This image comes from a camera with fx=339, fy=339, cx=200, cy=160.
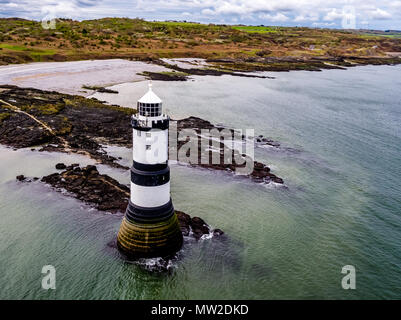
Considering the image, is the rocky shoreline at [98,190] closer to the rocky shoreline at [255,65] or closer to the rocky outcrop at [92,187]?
the rocky outcrop at [92,187]

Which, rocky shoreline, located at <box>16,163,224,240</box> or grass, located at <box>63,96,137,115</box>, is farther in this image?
grass, located at <box>63,96,137,115</box>

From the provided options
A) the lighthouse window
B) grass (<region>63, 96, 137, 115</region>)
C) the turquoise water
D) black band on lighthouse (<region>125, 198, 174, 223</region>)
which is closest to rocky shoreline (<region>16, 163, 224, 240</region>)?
the turquoise water

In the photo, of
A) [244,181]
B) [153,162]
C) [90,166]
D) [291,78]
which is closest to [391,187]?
[244,181]

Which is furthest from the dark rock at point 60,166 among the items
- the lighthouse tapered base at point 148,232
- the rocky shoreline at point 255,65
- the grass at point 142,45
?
the grass at point 142,45

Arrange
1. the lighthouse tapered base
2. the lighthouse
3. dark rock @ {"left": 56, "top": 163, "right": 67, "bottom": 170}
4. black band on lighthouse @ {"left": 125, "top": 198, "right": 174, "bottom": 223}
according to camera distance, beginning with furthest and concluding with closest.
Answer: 1. dark rock @ {"left": 56, "top": 163, "right": 67, "bottom": 170}
2. the lighthouse tapered base
3. black band on lighthouse @ {"left": 125, "top": 198, "right": 174, "bottom": 223}
4. the lighthouse

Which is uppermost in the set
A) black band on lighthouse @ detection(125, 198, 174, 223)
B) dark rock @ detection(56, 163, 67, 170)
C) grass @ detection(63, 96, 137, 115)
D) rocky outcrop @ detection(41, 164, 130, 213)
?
grass @ detection(63, 96, 137, 115)

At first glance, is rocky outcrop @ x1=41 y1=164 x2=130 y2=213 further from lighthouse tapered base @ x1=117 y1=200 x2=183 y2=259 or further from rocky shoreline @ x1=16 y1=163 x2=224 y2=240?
lighthouse tapered base @ x1=117 y1=200 x2=183 y2=259

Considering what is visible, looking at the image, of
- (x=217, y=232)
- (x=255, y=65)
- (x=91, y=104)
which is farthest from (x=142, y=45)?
(x=217, y=232)

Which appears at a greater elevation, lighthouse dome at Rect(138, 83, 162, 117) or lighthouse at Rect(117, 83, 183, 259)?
lighthouse dome at Rect(138, 83, 162, 117)

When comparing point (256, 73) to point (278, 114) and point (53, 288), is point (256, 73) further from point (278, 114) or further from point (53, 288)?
point (53, 288)
